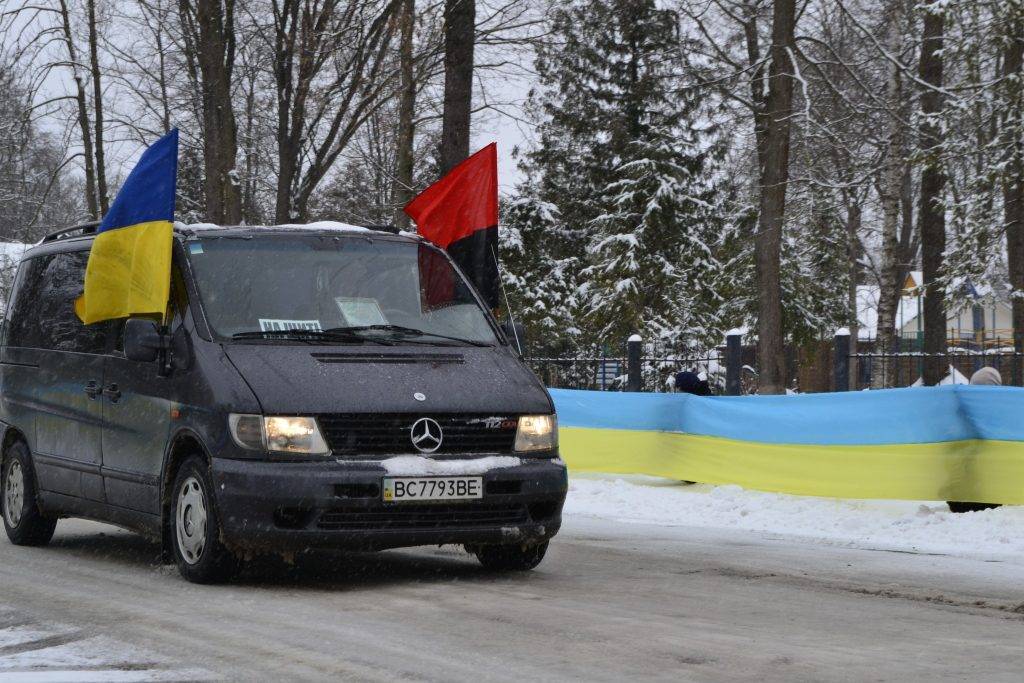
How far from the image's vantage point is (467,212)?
12438mm

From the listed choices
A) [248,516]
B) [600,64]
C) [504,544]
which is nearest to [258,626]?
[248,516]

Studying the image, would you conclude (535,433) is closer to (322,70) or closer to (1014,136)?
(1014,136)

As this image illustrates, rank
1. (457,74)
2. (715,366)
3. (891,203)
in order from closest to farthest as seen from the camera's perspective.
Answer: (457,74) → (715,366) → (891,203)

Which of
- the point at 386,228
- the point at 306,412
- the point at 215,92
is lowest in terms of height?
the point at 306,412

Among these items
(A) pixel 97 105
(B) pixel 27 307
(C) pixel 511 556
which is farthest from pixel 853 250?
Answer: (C) pixel 511 556

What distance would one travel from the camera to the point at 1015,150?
22.6m

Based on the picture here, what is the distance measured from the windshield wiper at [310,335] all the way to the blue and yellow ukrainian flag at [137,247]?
656 millimetres

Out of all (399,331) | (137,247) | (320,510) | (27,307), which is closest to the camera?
(320,510)

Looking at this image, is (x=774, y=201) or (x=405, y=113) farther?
(x=405, y=113)

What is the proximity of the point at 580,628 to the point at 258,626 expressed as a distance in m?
1.36

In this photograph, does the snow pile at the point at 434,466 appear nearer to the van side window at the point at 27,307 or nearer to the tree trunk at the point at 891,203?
the van side window at the point at 27,307

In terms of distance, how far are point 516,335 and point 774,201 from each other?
41.1ft

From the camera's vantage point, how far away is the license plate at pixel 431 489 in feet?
24.2

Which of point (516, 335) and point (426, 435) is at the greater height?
point (516, 335)
